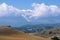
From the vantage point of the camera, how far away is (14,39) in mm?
67438

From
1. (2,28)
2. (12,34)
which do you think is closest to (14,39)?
(12,34)

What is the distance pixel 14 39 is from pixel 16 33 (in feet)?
46.1

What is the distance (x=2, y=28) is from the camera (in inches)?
3369

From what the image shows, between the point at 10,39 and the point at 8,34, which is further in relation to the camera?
the point at 8,34

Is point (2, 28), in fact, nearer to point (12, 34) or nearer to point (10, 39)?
point (12, 34)

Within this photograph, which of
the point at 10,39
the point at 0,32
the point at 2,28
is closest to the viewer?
the point at 10,39

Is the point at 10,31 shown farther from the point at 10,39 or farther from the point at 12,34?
the point at 10,39

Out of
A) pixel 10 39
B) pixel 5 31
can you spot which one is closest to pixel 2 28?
pixel 5 31

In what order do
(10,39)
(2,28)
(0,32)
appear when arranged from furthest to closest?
(2,28)
(0,32)
(10,39)

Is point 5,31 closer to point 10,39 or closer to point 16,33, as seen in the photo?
point 16,33

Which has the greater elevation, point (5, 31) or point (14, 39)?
point (5, 31)

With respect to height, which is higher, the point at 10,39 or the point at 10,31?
the point at 10,31

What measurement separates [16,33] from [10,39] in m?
14.2

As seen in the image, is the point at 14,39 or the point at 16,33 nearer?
the point at 14,39
